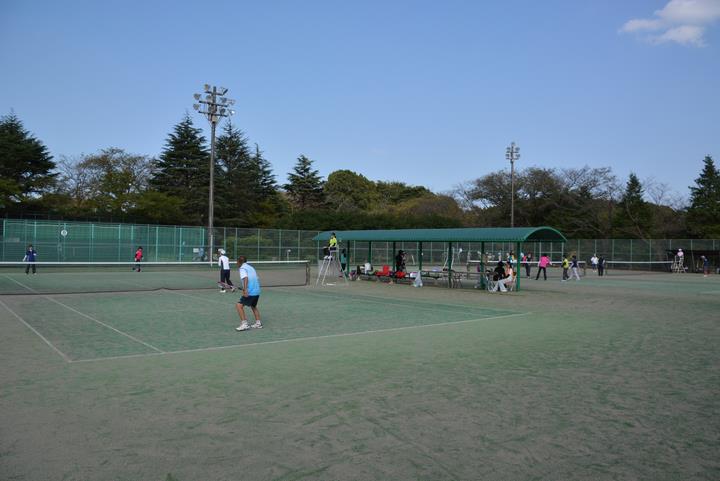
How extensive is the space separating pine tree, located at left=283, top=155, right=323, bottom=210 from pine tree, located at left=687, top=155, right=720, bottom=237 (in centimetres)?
4490

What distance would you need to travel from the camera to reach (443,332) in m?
11.7

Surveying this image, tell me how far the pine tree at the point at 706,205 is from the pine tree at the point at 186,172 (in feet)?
168

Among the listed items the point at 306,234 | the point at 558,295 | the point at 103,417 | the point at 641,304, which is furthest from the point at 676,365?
the point at 306,234

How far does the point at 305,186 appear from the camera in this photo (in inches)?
3036

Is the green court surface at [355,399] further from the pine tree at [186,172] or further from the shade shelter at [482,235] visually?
the pine tree at [186,172]

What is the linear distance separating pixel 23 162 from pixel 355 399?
5966 cm

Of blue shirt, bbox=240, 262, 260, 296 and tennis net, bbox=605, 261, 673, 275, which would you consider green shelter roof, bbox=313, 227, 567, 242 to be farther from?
tennis net, bbox=605, 261, 673, 275

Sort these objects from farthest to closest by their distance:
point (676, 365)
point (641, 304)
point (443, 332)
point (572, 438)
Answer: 1. point (641, 304)
2. point (443, 332)
3. point (676, 365)
4. point (572, 438)

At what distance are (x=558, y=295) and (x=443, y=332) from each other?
1129 centimetres

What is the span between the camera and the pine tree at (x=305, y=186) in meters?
77.2

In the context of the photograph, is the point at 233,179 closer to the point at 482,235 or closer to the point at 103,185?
the point at 103,185

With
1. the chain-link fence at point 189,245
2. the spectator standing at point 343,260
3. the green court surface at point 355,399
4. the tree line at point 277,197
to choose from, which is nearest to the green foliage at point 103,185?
the tree line at point 277,197

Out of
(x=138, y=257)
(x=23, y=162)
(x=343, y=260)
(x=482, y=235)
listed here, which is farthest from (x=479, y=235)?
(x=23, y=162)

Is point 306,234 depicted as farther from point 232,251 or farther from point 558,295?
point 558,295
